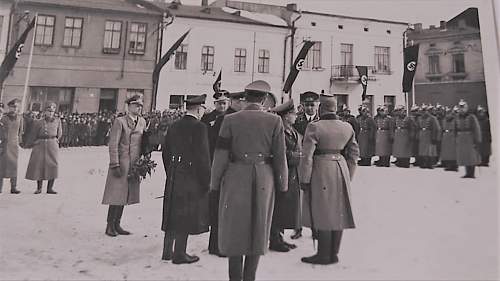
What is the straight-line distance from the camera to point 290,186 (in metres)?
1.73

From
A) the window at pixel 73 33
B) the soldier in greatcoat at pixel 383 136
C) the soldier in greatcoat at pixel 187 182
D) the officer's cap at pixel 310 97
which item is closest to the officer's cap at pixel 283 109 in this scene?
the officer's cap at pixel 310 97

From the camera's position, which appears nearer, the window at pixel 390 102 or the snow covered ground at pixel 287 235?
the snow covered ground at pixel 287 235

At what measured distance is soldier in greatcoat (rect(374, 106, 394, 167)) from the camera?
71.2 inches

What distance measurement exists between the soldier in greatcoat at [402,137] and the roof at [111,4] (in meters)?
1.36

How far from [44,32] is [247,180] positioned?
50.4 inches

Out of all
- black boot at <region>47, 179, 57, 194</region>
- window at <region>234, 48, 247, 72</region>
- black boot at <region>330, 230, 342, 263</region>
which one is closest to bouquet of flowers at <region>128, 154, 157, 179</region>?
black boot at <region>47, 179, 57, 194</region>

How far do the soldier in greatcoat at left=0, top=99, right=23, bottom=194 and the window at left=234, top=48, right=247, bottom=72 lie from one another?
1071mm

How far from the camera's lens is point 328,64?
1.86 meters

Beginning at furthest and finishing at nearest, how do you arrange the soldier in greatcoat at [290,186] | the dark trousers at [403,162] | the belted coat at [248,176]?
the dark trousers at [403,162]
the soldier in greatcoat at [290,186]
the belted coat at [248,176]

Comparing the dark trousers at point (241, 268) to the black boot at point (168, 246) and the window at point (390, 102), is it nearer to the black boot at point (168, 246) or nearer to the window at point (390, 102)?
the black boot at point (168, 246)

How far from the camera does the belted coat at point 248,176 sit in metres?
1.34

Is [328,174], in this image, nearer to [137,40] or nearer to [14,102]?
[137,40]

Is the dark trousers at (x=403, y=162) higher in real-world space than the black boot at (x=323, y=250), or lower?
higher

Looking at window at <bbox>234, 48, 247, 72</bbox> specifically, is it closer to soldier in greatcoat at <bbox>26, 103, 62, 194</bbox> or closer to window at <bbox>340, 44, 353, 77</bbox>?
window at <bbox>340, 44, 353, 77</bbox>
